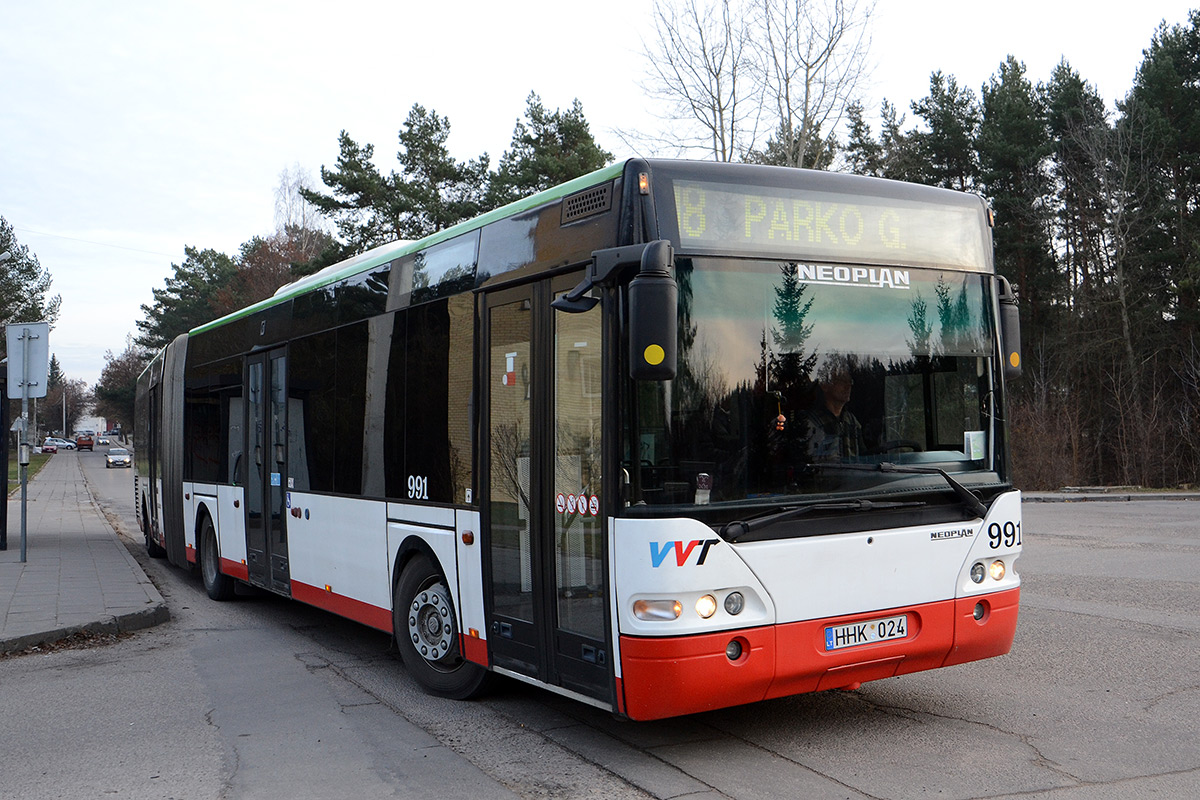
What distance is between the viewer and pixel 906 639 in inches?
223

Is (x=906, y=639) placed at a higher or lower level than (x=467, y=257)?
lower

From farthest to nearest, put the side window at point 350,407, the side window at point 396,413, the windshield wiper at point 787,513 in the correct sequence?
the side window at point 350,407 < the side window at point 396,413 < the windshield wiper at point 787,513

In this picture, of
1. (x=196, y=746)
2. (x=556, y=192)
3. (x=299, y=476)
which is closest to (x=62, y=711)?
(x=196, y=746)

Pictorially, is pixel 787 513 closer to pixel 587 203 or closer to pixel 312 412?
pixel 587 203

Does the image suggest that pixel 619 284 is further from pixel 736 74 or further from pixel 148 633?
pixel 736 74

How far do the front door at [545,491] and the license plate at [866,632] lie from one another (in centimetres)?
116

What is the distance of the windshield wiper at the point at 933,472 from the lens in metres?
5.55

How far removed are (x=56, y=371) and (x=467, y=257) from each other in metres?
178

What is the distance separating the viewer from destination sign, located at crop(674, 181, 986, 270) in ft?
17.6

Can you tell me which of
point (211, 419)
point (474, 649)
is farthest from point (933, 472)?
point (211, 419)

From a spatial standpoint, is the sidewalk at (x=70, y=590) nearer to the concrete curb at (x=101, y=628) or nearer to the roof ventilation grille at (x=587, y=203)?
the concrete curb at (x=101, y=628)

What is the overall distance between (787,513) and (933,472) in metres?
1.02

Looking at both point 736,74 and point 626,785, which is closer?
point 626,785

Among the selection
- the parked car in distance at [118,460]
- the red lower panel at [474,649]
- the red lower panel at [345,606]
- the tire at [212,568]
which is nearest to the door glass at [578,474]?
the red lower panel at [474,649]
